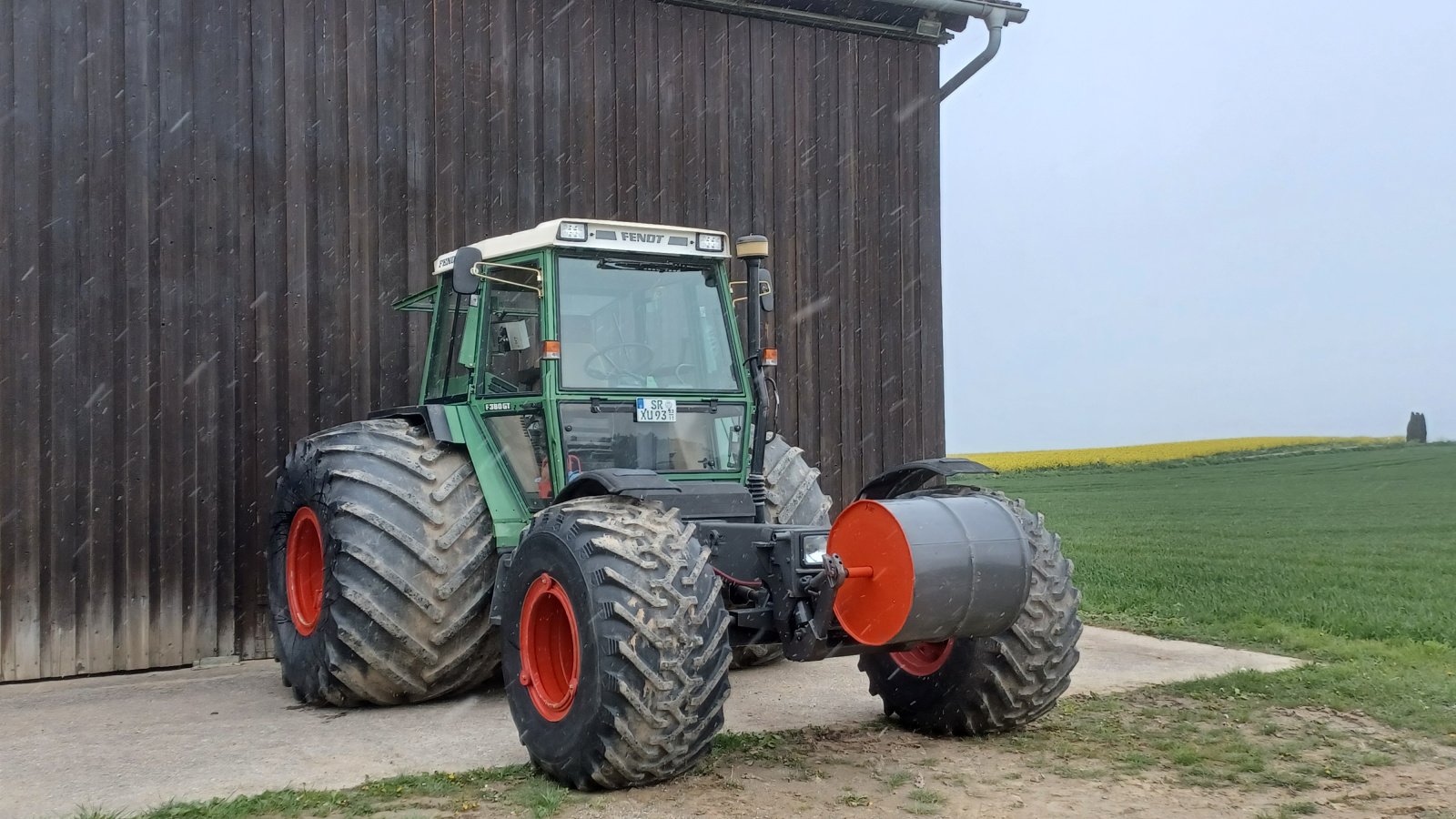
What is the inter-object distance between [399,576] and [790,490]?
2262mm

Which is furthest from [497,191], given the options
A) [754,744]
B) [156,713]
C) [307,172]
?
[754,744]

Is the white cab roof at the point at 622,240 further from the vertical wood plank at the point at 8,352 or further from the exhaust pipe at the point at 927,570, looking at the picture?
the vertical wood plank at the point at 8,352

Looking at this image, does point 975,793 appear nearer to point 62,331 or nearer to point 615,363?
point 615,363

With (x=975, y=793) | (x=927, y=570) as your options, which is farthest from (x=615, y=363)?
(x=975, y=793)

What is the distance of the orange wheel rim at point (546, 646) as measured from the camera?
16.5 feet

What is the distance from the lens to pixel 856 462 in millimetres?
10266

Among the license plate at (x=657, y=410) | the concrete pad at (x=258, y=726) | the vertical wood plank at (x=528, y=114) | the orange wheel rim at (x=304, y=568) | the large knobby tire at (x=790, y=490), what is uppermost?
the vertical wood plank at (x=528, y=114)

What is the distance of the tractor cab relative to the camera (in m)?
6.12

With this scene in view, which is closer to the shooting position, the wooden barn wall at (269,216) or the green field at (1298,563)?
the green field at (1298,563)

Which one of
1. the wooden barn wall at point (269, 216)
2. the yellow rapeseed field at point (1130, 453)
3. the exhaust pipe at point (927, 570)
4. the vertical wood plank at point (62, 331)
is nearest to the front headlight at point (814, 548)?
the exhaust pipe at point (927, 570)

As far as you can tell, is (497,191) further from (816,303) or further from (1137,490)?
(1137,490)

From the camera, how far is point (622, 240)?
246 inches

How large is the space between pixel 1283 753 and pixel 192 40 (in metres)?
7.69

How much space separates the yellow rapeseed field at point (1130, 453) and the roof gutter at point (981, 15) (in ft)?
56.3
